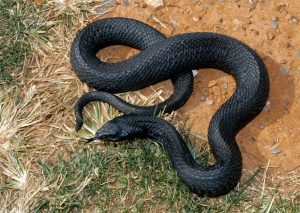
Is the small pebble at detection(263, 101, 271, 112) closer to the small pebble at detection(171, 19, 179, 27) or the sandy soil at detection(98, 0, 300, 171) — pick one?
the sandy soil at detection(98, 0, 300, 171)

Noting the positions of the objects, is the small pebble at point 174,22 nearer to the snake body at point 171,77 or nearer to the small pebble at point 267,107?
the snake body at point 171,77

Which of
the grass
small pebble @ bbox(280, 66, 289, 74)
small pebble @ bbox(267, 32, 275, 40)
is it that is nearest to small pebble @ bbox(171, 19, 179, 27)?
the grass

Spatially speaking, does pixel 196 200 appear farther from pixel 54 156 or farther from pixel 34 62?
pixel 34 62

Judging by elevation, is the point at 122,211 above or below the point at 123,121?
below

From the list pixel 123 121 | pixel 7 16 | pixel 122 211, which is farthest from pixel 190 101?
pixel 7 16

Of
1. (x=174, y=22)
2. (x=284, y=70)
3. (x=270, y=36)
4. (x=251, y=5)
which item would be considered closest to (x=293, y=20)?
(x=270, y=36)

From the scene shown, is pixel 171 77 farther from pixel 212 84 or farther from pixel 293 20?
pixel 293 20
